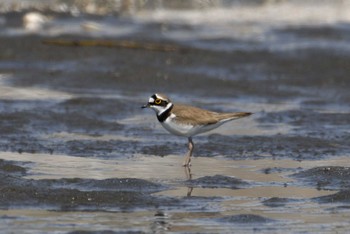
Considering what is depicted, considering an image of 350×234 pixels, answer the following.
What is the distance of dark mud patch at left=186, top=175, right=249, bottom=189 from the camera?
9664 millimetres

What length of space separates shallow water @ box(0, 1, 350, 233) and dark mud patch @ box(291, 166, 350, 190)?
2 cm

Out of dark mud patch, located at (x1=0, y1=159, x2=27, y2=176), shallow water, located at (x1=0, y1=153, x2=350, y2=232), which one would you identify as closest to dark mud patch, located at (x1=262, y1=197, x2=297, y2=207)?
shallow water, located at (x1=0, y1=153, x2=350, y2=232)

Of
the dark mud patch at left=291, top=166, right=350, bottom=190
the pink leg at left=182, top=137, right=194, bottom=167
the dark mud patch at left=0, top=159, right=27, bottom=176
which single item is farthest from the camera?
the pink leg at left=182, top=137, right=194, bottom=167

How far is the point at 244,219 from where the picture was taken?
8.25 metres

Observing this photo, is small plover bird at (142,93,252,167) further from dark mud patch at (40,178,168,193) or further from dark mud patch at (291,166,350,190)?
dark mud patch at (40,178,168,193)

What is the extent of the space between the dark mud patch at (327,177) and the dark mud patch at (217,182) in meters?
0.65

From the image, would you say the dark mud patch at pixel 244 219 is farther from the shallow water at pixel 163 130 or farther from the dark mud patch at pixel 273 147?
the dark mud patch at pixel 273 147

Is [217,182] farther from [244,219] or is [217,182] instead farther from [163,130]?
[163,130]

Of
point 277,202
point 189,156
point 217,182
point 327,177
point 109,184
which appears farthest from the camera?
point 189,156

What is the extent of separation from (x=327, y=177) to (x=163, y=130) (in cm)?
319

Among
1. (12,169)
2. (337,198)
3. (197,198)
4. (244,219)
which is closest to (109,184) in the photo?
(197,198)

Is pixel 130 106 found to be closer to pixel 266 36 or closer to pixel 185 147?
pixel 185 147

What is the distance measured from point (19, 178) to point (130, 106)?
4.57 meters

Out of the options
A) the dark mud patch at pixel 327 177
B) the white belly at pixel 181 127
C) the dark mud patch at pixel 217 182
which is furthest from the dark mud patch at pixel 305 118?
the dark mud patch at pixel 217 182
